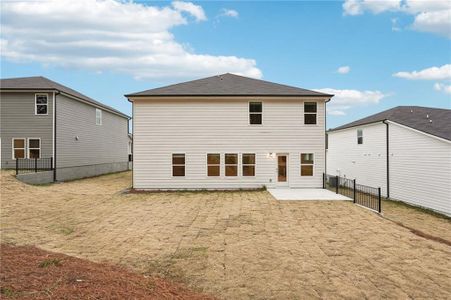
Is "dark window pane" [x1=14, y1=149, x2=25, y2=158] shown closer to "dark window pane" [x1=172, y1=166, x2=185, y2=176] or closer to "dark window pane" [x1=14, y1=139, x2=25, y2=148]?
"dark window pane" [x1=14, y1=139, x2=25, y2=148]

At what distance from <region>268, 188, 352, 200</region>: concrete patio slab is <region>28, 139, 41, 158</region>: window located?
17.8m

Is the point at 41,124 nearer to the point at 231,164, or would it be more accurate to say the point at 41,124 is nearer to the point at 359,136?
the point at 231,164

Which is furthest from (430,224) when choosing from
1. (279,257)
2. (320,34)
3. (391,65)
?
(391,65)

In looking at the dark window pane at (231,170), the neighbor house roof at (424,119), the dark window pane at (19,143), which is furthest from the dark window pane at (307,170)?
the dark window pane at (19,143)

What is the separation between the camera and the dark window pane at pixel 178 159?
20031mm

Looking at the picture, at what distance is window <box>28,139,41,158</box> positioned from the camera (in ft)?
76.0

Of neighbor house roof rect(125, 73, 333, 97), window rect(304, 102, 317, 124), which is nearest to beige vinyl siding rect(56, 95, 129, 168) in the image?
neighbor house roof rect(125, 73, 333, 97)

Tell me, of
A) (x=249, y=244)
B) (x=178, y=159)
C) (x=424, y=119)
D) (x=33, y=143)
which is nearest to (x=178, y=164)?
(x=178, y=159)

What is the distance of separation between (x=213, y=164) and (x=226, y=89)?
5264 mm

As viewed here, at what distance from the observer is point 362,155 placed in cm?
2453

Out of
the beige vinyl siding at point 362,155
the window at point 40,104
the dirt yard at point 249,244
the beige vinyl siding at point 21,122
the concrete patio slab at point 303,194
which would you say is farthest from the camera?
the window at point 40,104

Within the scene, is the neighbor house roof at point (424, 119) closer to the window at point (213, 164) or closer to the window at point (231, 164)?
the window at point (231, 164)

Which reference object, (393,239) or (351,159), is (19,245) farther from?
(351,159)

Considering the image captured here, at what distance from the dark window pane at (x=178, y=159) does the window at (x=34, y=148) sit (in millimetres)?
11275
